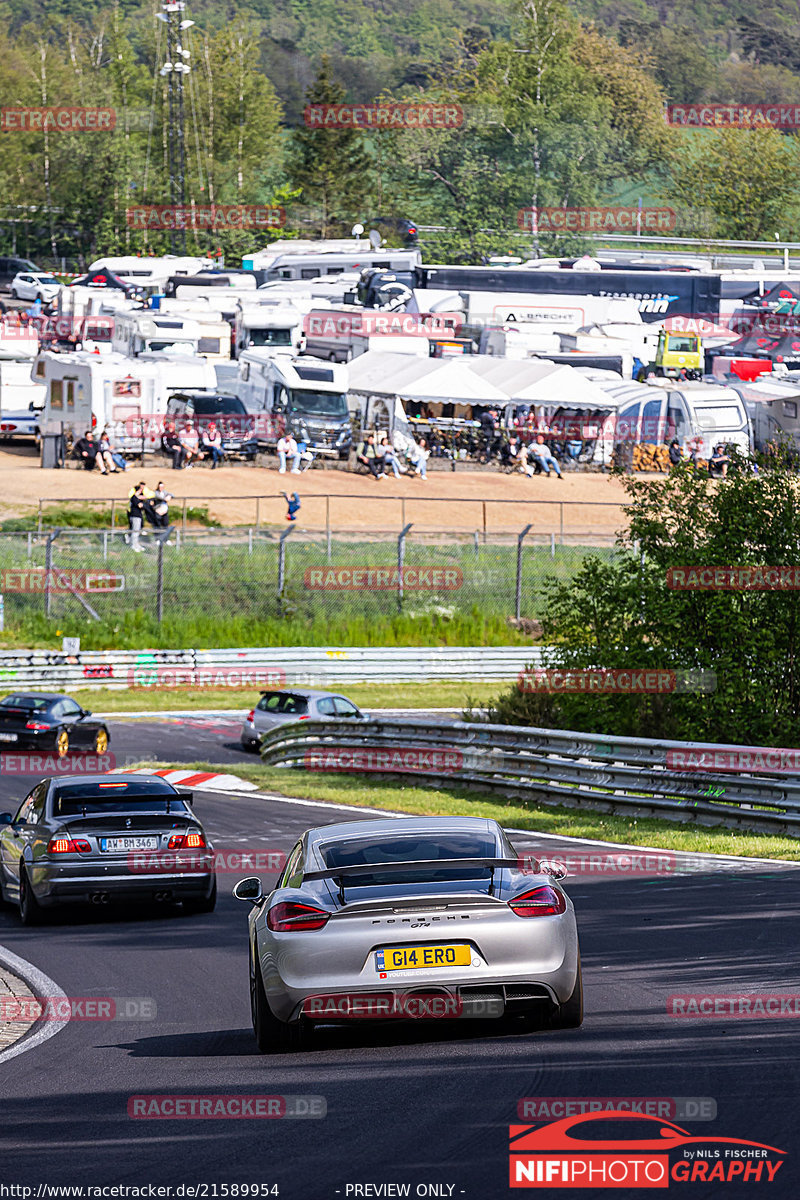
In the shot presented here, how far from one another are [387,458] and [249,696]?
1750cm

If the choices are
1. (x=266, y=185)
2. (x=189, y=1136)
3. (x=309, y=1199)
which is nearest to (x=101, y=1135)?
(x=189, y=1136)

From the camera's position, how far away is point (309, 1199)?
18.2 feet

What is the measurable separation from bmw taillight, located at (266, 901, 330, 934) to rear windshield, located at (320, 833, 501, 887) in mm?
272

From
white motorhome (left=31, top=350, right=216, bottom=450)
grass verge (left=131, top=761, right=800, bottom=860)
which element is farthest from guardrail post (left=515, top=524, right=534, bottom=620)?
white motorhome (left=31, top=350, right=216, bottom=450)

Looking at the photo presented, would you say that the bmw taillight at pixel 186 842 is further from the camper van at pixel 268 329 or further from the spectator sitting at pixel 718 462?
the camper van at pixel 268 329

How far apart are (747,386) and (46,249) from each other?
7000cm

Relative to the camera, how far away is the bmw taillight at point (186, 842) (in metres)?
13.3

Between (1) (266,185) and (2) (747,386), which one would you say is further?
(1) (266,185)

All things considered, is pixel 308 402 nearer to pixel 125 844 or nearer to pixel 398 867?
pixel 125 844

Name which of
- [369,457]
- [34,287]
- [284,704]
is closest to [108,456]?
[369,457]

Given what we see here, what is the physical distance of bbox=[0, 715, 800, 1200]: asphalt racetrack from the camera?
5.88m

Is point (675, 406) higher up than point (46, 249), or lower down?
lower down

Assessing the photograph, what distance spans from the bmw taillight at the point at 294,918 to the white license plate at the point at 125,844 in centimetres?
539

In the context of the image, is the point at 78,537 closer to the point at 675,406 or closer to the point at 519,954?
the point at 675,406
